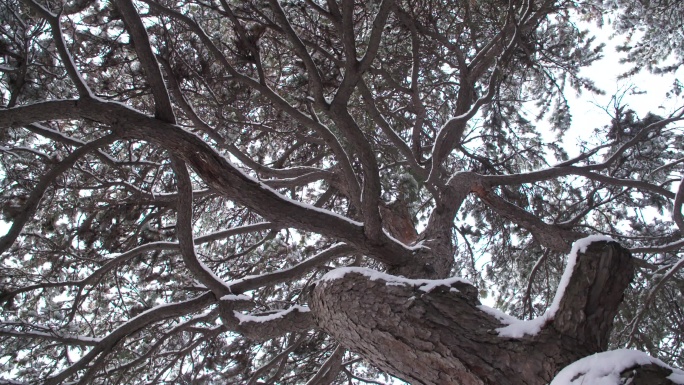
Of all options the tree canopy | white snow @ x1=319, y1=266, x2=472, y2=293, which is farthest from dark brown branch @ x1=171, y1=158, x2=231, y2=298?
white snow @ x1=319, y1=266, x2=472, y2=293

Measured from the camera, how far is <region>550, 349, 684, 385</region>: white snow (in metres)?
1.28

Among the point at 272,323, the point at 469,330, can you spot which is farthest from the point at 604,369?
the point at 272,323

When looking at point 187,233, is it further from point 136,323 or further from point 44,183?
point 44,183

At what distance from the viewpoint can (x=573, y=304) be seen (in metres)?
1.53

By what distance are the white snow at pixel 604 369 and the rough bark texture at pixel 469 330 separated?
0.44 ft

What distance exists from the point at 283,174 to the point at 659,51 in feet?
16.2

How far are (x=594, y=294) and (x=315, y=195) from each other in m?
4.69

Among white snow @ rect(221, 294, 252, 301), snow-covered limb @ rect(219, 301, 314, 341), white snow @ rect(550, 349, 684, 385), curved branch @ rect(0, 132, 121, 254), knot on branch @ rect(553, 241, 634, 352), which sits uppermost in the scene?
curved branch @ rect(0, 132, 121, 254)

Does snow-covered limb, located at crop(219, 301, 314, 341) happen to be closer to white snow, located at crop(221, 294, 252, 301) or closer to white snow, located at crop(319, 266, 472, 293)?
white snow, located at crop(221, 294, 252, 301)

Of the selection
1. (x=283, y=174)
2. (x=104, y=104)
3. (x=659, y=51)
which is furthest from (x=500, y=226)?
(x=104, y=104)

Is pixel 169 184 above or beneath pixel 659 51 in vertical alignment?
above

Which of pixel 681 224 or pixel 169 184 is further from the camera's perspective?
pixel 169 184

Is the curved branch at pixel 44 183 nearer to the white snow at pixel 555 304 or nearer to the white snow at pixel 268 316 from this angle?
the white snow at pixel 268 316

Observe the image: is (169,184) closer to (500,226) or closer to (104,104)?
(104,104)
